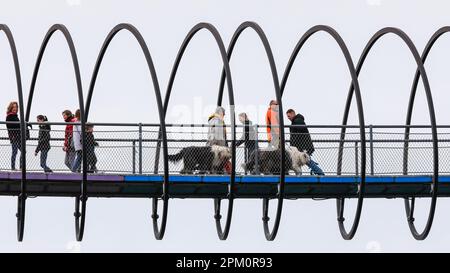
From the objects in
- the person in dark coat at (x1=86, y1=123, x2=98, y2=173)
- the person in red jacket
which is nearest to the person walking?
the person in dark coat at (x1=86, y1=123, x2=98, y2=173)

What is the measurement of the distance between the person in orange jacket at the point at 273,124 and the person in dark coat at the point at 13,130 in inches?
282

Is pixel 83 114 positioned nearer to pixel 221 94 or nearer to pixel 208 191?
pixel 208 191

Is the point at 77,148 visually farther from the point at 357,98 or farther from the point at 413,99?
the point at 413,99

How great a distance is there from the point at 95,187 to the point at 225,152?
4.01 meters

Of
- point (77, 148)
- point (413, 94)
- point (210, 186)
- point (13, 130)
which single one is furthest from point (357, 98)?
point (13, 130)

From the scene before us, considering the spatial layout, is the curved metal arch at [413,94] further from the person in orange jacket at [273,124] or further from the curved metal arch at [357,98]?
the person in orange jacket at [273,124]

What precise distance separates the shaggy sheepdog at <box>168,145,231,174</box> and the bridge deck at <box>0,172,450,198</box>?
791mm

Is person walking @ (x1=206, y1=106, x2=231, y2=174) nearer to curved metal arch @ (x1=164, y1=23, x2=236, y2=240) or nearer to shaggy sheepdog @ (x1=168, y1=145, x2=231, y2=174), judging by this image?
shaggy sheepdog @ (x1=168, y1=145, x2=231, y2=174)

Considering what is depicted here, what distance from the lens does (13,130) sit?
39656 mm

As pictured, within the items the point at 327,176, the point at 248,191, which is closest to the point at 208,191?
the point at 248,191

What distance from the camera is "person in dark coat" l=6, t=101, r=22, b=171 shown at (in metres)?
39.1

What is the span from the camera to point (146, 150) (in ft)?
131

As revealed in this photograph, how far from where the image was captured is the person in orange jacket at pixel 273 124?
40875mm

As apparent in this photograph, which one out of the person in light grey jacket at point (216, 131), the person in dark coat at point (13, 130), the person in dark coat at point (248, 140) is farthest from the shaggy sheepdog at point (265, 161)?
the person in dark coat at point (13, 130)
